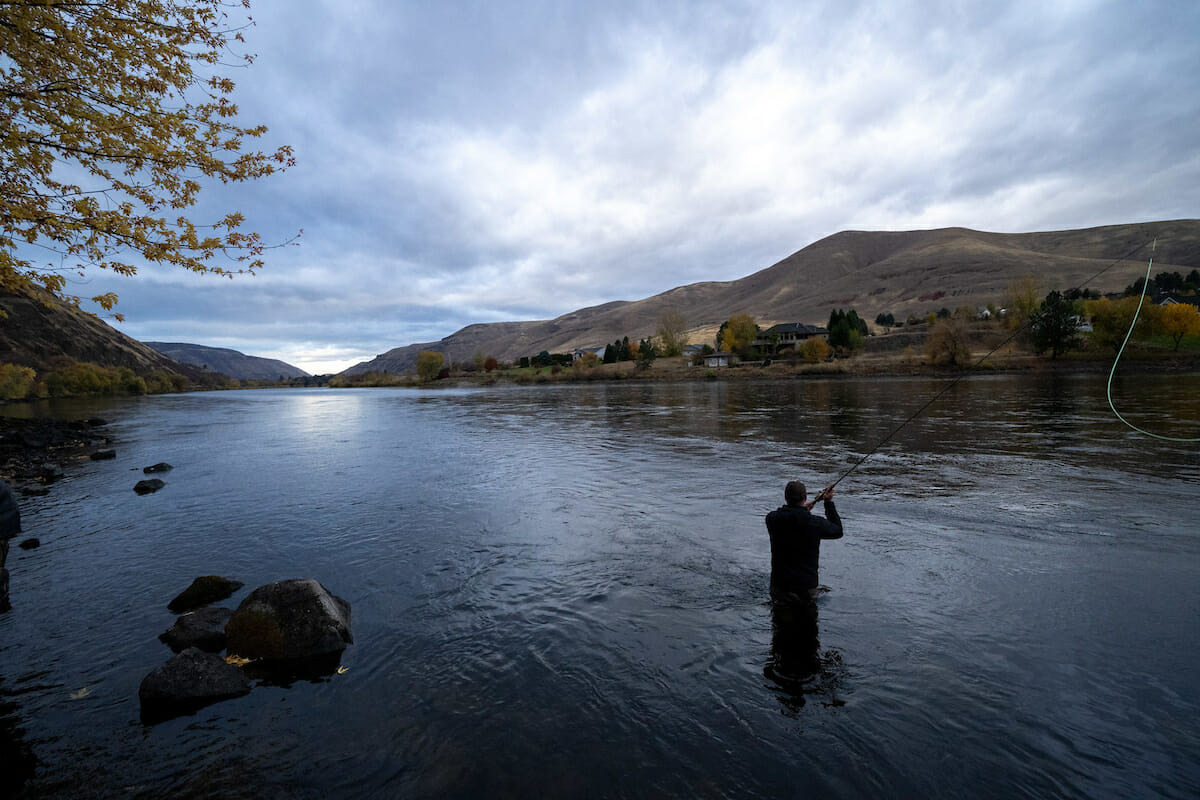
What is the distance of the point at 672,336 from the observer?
164250mm

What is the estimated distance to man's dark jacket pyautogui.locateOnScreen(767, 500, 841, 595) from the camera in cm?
809

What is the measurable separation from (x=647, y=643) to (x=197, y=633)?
6.81 metres

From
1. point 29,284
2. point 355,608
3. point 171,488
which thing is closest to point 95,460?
point 171,488

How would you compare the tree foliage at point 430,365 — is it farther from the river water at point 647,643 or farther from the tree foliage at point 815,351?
the river water at point 647,643

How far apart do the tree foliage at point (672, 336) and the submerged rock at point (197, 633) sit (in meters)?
156

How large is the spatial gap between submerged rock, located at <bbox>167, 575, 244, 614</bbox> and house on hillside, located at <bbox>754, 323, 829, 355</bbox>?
488ft

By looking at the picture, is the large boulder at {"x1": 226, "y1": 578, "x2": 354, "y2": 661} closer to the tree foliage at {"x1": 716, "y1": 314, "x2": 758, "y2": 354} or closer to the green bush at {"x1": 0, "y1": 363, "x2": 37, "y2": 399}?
the green bush at {"x1": 0, "y1": 363, "x2": 37, "y2": 399}

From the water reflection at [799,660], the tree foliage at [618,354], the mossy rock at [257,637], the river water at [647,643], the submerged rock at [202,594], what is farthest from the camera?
the tree foliage at [618,354]

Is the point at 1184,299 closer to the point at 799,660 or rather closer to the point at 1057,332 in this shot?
the point at 1057,332

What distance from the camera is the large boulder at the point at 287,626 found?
7797mm

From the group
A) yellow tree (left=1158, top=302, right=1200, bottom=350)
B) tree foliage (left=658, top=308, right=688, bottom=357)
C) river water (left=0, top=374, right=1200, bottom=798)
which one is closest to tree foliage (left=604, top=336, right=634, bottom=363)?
tree foliage (left=658, top=308, right=688, bottom=357)

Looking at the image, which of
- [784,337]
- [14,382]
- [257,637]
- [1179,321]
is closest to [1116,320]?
[1179,321]

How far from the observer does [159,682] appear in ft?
22.4

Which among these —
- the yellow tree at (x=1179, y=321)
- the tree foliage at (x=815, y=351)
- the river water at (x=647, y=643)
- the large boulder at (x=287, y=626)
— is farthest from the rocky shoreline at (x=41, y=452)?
the yellow tree at (x=1179, y=321)
